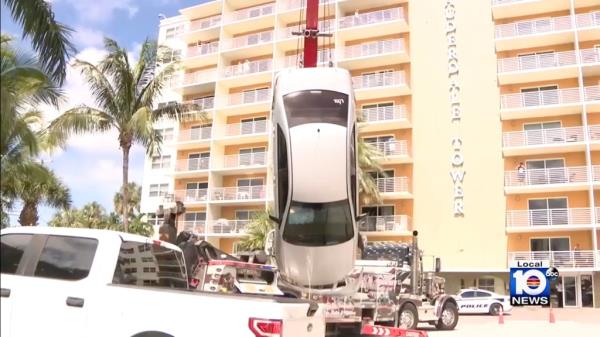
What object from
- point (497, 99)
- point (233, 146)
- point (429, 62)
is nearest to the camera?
point (497, 99)

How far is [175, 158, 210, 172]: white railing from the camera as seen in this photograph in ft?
154

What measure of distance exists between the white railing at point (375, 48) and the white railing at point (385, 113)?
157 inches

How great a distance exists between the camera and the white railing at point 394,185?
39.6m

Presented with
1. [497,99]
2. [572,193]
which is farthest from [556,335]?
[497,99]

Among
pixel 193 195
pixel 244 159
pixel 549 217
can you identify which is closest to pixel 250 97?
pixel 244 159

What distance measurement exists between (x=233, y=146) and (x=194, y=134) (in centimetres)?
367

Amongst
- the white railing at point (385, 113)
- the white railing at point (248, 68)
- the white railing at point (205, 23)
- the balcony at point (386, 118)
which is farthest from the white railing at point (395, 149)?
the white railing at point (205, 23)

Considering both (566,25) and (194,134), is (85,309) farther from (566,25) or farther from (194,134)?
(194,134)

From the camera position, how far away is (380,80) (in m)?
42.0

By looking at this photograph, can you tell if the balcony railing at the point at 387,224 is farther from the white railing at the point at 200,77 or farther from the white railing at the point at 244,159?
the white railing at the point at 200,77

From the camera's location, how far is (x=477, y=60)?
40.0 m

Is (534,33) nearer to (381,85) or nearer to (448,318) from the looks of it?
(381,85)

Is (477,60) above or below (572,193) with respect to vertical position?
above

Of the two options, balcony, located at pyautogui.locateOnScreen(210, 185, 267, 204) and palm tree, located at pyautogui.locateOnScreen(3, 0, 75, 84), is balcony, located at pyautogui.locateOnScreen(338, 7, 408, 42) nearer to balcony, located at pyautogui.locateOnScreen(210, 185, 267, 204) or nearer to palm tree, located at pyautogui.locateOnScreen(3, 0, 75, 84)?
balcony, located at pyautogui.locateOnScreen(210, 185, 267, 204)
